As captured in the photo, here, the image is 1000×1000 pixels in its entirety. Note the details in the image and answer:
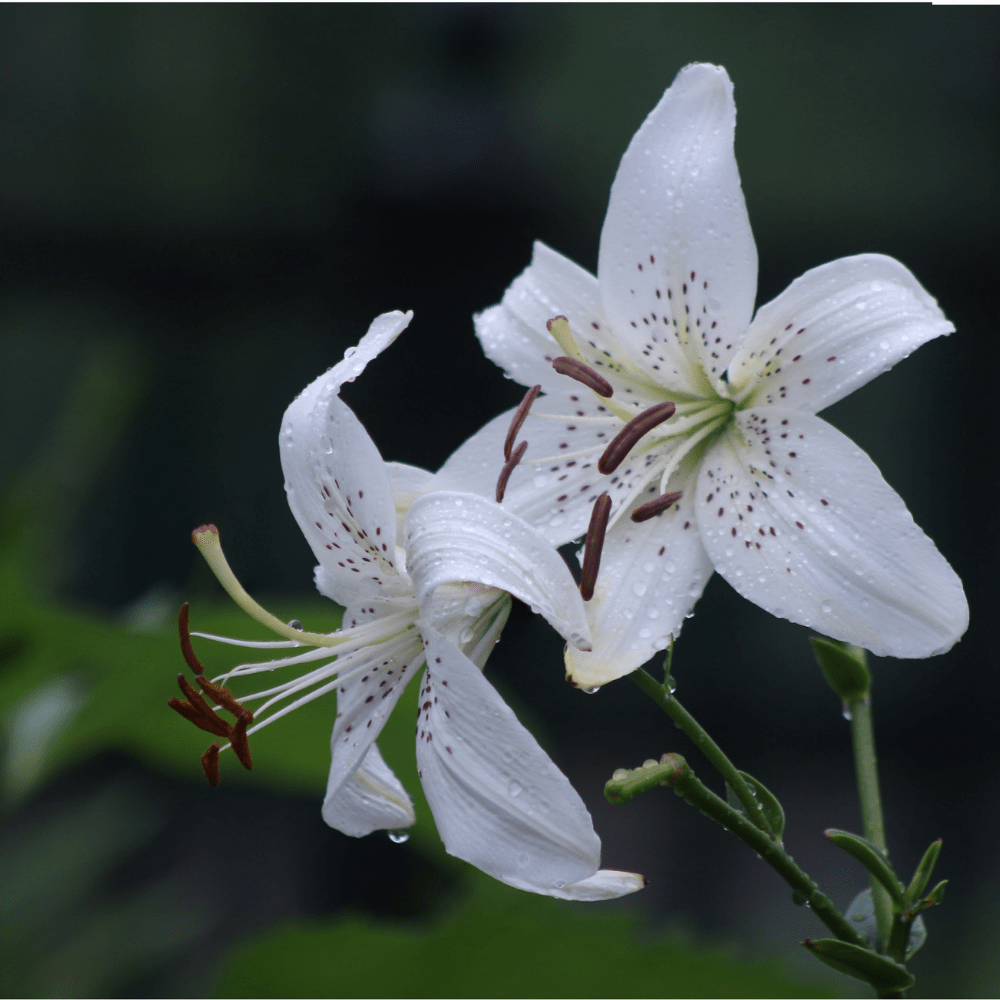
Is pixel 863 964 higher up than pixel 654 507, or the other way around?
pixel 654 507

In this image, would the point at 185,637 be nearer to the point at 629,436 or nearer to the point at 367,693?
the point at 367,693

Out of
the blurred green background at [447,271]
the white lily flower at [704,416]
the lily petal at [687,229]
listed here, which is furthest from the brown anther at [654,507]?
→ the blurred green background at [447,271]

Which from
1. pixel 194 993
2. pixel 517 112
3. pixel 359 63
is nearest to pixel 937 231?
pixel 517 112

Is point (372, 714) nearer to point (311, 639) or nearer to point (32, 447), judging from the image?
point (311, 639)

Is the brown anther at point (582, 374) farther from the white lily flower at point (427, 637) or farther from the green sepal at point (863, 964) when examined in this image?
the green sepal at point (863, 964)

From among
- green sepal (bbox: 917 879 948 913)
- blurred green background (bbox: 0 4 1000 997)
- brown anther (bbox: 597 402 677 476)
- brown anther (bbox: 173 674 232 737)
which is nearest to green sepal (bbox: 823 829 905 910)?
green sepal (bbox: 917 879 948 913)

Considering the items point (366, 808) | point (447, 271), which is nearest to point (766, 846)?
point (366, 808)

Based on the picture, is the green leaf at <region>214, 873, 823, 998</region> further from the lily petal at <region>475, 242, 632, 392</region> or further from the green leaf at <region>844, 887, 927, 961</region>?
the lily petal at <region>475, 242, 632, 392</region>
